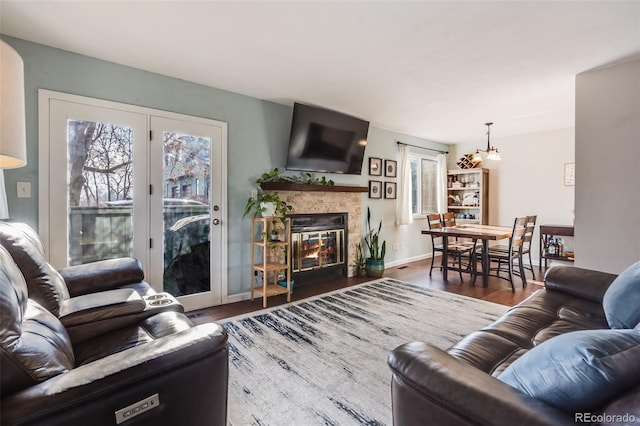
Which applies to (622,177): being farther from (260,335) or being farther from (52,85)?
(52,85)

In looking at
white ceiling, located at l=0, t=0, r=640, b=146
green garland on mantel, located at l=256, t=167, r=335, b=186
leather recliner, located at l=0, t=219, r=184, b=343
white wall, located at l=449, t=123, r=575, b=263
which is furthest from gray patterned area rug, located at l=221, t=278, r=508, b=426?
white wall, located at l=449, t=123, r=575, b=263

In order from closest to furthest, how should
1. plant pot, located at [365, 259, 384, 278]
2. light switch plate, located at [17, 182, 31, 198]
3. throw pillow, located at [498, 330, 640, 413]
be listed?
throw pillow, located at [498, 330, 640, 413]
light switch plate, located at [17, 182, 31, 198]
plant pot, located at [365, 259, 384, 278]

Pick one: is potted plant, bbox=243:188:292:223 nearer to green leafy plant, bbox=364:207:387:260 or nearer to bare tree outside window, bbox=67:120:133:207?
bare tree outside window, bbox=67:120:133:207

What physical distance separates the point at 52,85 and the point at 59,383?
8.33 feet

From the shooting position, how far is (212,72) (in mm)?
2842

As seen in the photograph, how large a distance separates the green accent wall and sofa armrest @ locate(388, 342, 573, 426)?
8.85ft

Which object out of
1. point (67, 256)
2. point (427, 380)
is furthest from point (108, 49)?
point (427, 380)

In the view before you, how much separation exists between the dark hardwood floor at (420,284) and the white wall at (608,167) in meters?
0.97

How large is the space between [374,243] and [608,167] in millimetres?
2810

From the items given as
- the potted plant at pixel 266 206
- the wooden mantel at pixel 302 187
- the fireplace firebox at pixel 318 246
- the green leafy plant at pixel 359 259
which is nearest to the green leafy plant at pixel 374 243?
the green leafy plant at pixel 359 259

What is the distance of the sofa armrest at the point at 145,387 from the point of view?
2.64 ft

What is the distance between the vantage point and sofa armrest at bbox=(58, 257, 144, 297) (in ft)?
6.54

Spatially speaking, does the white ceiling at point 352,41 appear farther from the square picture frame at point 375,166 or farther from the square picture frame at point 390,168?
the square picture frame at point 390,168

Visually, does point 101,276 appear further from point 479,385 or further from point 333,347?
point 479,385
